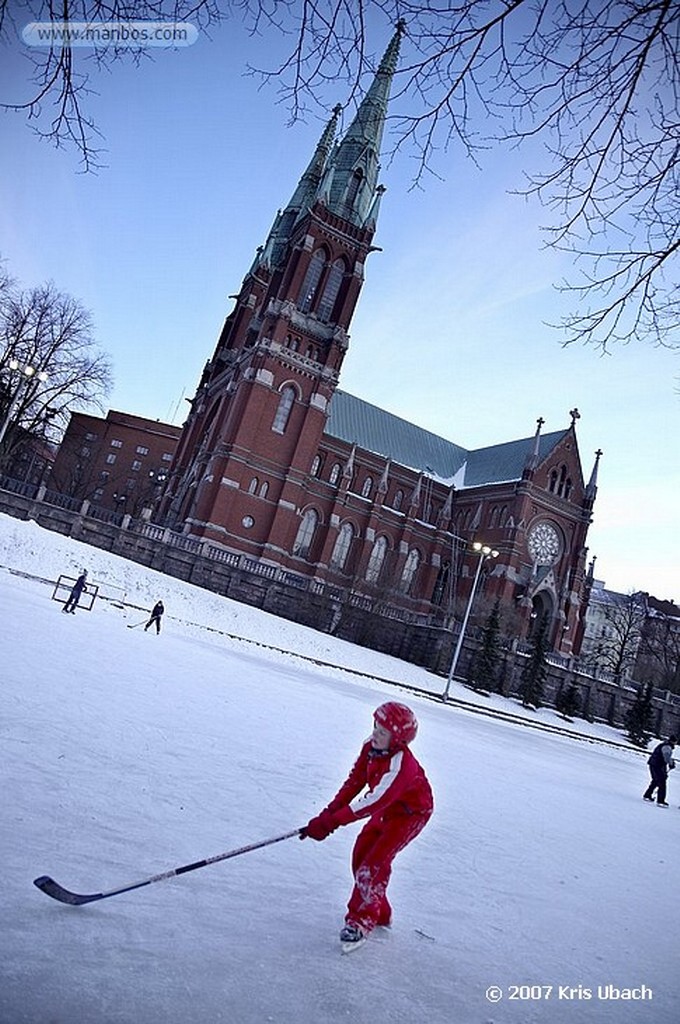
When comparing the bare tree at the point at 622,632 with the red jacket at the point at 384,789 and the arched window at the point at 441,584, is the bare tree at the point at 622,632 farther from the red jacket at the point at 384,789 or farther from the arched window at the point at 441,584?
the red jacket at the point at 384,789

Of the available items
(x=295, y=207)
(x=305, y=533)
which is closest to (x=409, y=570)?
(x=305, y=533)

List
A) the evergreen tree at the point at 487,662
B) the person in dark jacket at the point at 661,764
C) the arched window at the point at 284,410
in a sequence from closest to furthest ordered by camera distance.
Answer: the person in dark jacket at the point at 661,764 → the evergreen tree at the point at 487,662 → the arched window at the point at 284,410

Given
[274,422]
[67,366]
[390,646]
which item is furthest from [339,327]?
[390,646]

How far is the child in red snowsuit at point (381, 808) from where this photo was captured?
2814mm

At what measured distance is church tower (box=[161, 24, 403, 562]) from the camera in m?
36.7

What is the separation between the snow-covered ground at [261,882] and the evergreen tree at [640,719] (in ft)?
83.6

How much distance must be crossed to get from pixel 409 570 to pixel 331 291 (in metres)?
22.6

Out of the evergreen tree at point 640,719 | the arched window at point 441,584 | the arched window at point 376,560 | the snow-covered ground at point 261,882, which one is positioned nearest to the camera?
the snow-covered ground at point 261,882

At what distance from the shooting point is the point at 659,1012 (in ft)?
9.55

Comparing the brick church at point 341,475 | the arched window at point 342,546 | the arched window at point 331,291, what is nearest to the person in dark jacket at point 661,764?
the brick church at point 341,475

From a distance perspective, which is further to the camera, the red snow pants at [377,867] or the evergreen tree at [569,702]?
the evergreen tree at [569,702]

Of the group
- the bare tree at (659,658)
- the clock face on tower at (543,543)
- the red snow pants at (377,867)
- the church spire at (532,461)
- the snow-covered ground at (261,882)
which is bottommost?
the snow-covered ground at (261,882)

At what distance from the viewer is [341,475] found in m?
45.9

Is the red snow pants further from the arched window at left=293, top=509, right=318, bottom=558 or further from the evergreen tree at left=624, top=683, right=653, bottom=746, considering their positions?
the arched window at left=293, top=509, right=318, bottom=558
